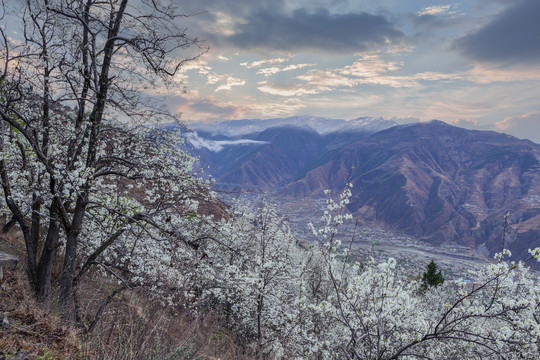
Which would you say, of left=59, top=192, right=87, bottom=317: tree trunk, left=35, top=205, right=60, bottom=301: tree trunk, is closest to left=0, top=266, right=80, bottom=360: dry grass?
left=59, top=192, right=87, bottom=317: tree trunk

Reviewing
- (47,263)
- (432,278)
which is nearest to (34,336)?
(47,263)

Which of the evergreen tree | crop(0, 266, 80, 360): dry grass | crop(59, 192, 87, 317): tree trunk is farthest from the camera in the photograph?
the evergreen tree

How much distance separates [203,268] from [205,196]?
2349 millimetres

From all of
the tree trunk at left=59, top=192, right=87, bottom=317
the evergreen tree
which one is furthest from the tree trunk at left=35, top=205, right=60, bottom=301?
the evergreen tree

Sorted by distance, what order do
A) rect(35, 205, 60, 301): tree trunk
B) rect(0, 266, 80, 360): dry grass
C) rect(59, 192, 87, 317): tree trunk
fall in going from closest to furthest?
rect(0, 266, 80, 360): dry grass < rect(59, 192, 87, 317): tree trunk < rect(35, 205, 60, 301): tree trunk

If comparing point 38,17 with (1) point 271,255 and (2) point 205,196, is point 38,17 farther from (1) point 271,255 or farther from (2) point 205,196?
(1) point 271,255

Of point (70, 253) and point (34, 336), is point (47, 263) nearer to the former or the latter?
point (70, 253)

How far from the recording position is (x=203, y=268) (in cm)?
877

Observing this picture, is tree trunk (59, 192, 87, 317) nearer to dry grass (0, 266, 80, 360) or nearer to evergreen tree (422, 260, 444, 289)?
dry grass (0, 266, 80, 360)

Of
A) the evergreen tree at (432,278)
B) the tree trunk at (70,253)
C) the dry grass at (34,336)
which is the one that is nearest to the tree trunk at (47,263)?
the tree trunk at (70,253)

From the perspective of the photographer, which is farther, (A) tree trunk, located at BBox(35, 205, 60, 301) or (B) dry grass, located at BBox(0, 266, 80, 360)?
(A) tree trunk, located at BBox(35, 205, 60, 301)

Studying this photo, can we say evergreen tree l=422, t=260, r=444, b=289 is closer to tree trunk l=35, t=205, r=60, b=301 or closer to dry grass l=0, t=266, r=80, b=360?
tree trunk l=35, t=205, r=60, b=301

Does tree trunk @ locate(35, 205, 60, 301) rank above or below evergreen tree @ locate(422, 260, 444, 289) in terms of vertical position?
above

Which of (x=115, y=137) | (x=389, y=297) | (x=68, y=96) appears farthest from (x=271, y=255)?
(x=68, y=96)
